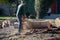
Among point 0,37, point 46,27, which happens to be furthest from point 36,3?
point 0,37

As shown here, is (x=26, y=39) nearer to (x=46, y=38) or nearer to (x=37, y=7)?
(x=46, y=38)

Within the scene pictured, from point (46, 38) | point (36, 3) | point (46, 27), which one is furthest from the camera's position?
point (36, 3)

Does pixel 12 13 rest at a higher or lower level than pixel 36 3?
lower

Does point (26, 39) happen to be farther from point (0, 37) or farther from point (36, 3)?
point (36, 3)

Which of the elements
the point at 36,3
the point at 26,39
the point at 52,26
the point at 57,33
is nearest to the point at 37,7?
the point at 36,3

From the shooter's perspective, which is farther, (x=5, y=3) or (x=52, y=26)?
(x=5, y=3)


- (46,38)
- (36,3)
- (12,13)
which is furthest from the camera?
(12,13)

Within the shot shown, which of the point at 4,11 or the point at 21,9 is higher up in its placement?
the point at 21,9

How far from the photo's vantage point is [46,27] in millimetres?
11242

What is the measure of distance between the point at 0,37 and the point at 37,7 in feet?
29.9

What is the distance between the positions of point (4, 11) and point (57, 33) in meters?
17.1

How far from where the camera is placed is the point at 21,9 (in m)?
10.2

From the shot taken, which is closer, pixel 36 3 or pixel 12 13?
pixel 36 3

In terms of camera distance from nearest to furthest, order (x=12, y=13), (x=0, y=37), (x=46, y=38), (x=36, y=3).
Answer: (x=46, y=38) < (x=0, y=37) < (x=36, y=3) < (x=12, y=13)
